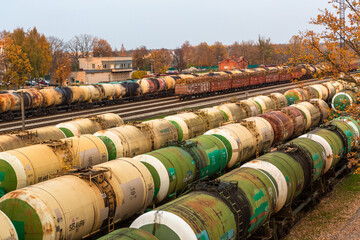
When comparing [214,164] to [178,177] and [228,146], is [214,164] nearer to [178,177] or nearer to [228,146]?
[228,146]

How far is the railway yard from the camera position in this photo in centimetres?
1169

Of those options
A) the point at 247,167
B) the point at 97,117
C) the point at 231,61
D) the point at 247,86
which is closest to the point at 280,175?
the point at 247,167

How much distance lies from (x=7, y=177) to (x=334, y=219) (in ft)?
53.7

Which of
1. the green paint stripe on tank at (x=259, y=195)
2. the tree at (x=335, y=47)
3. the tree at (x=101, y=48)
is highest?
the tree at (x=101, y=48)

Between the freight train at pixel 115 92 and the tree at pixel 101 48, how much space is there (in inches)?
3744

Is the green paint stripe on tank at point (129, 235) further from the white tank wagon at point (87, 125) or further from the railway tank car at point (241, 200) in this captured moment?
the white tank wagon at point (87, 125)

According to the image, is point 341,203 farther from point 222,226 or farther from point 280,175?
point 222,226

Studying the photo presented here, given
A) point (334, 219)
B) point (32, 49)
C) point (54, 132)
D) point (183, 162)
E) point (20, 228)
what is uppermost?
point (32, 49)

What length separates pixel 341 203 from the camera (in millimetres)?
22406

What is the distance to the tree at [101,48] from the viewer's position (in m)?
159

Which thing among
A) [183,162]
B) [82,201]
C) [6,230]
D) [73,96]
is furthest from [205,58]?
[6,230]

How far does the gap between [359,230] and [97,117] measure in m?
18.4

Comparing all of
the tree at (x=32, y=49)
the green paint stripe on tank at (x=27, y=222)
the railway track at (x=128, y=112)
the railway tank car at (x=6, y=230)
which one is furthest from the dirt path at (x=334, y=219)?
the tree at (x=32, y=49)

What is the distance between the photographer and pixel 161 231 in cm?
1091
